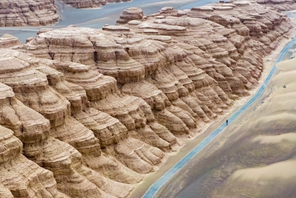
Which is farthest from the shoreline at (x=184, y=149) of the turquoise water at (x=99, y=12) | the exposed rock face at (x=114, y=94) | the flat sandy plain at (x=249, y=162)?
the turquoise water at (x=99, y=12)

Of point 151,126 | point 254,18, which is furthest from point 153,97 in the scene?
point 254,18

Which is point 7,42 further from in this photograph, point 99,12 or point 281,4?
point 281,4

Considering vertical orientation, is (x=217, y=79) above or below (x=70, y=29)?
below

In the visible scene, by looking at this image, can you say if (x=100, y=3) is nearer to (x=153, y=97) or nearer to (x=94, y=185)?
(x=153, y=97)

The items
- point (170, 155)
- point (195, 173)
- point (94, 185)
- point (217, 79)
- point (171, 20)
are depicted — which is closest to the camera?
point (94, 185)

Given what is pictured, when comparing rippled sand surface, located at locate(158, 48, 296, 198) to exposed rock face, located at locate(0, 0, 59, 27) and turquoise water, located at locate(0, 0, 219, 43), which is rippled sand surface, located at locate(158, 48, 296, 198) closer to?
turquoise water, located at locate(0, 0, 219, 43)

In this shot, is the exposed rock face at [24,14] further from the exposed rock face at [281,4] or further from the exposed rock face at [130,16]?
the exposed rock face at [281,4]

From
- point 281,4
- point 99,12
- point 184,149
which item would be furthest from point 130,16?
point 281,4
